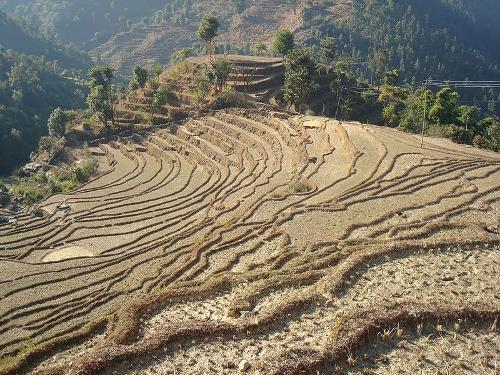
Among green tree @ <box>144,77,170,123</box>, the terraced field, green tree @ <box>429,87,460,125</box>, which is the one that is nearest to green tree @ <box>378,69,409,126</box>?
green tree @ <box>429,87,460,125</box>

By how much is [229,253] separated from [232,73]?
180 feet

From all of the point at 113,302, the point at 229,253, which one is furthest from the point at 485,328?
the point at 113,302

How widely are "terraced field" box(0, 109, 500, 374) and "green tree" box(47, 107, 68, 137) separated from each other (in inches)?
930

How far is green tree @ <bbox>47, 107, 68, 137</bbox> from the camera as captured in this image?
230ft

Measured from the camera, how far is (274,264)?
21.3 m

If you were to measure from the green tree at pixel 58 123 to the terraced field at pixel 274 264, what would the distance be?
2362 cm

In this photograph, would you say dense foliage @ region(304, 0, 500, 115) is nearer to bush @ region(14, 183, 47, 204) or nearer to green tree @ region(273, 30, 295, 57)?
green tree @ region(273, 30, 295, 57)

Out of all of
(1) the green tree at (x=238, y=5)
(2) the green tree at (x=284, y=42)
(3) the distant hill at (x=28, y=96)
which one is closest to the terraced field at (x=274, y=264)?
(2) the green tree at (x=284, y=42)

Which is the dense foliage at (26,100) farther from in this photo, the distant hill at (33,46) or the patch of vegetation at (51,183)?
the distant hill at (33,46)

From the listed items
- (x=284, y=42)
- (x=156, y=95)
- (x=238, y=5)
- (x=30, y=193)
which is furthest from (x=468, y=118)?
(x=238, y=5)

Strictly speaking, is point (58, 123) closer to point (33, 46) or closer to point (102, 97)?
point (102, 97)

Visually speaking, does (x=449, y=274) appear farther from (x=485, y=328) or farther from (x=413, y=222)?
(x=413, y=222)

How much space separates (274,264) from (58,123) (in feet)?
197

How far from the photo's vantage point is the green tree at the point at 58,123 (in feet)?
230
